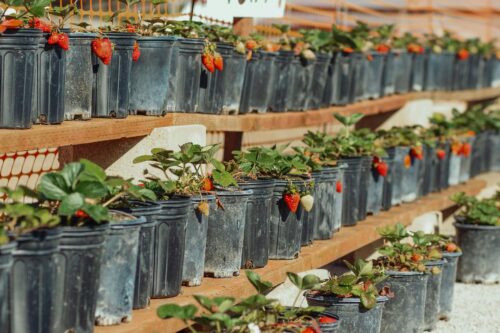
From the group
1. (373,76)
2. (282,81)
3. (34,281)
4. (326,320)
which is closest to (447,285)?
(282,81)

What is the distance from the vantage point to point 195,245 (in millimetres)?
4793

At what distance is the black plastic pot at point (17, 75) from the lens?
14.1 ft

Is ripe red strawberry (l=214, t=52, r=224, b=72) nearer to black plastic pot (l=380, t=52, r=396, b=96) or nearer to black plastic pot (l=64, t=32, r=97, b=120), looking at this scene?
black plastic pot (l=64, t=32, r=97, b=120)

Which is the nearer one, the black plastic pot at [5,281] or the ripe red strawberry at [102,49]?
the black plastic pot at [5,281]

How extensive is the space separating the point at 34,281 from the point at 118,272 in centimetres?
55

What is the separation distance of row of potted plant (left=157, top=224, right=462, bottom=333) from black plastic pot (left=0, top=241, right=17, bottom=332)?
0.54 m

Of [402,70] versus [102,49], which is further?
[402,70]

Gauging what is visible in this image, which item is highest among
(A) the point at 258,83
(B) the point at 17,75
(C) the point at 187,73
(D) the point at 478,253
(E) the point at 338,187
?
(B) the point at 17,75

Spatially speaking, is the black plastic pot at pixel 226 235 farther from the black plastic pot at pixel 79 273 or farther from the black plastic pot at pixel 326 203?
the black plastic pot at pixel 79 273

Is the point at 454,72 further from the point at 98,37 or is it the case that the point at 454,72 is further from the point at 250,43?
the point at 98,37

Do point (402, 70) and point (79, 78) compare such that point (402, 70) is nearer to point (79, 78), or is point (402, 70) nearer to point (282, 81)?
point (282, 81)

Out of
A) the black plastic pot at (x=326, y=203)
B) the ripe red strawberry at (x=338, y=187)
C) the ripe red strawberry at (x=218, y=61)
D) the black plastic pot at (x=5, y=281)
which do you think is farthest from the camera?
the ripe red strawberry at (x=338, y=187)

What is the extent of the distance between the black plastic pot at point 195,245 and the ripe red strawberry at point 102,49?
2.51 ft

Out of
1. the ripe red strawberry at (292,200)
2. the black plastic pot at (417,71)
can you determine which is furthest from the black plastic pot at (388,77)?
the ripe red strawberry at (292,200)
